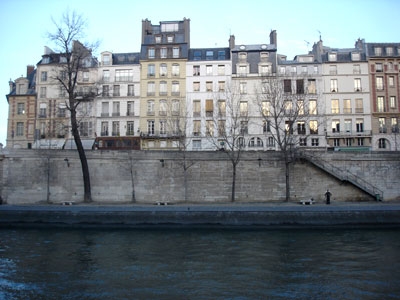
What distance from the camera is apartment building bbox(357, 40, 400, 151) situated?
35688 millimetres

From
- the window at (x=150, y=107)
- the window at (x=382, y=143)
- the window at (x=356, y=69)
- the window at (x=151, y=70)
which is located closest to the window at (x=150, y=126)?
the window at (x=150, y=107)

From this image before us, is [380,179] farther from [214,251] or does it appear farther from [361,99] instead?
[214,251]

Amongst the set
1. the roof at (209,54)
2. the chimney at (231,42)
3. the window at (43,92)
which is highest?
the chimney at (231,42)

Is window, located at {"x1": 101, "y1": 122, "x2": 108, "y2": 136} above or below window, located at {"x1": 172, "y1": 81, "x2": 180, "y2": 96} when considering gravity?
below

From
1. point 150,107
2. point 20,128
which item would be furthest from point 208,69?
point 20,128

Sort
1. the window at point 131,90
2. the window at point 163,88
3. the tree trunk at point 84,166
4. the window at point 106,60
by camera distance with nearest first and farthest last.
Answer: the tree trunk at point 84,166 < the window at point 163,88 < the window at point 131,90 < the window at point 106,60

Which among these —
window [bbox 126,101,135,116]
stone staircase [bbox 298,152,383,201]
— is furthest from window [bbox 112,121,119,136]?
stone staircase [bbox 298,152,383,201]

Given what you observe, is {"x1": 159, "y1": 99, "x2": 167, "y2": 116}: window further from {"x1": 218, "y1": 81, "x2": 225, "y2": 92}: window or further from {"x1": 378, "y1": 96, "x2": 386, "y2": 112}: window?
{"x1": 378, "y1": 96, "x2": 386, "y2": 112}: window

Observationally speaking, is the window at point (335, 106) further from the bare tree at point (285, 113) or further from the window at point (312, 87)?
the bare tree at point (285, 113)

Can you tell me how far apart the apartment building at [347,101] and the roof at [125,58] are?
22109 millimetres

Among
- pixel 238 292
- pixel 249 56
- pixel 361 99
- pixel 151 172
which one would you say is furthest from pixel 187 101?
pixel 238 292

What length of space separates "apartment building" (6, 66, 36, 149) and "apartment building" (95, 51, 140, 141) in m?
7.72

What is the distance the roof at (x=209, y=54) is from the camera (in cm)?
3797

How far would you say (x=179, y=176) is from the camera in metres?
25.7
